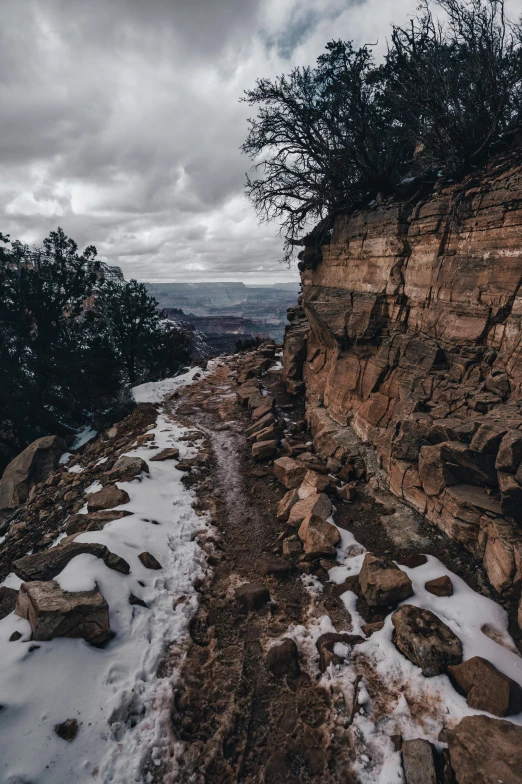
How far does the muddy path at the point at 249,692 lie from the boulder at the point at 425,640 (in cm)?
101

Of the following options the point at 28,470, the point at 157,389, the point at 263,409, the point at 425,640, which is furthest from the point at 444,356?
the point at 28,470

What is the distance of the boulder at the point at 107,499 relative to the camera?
839cm

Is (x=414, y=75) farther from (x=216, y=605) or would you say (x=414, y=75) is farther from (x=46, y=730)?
(x=46, y=730)

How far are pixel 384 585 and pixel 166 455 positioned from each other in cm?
795

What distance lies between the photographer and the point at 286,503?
8961 mm

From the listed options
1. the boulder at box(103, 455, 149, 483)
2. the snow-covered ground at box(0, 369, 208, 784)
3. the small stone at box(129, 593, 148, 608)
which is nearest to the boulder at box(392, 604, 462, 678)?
the snow-covered ground at box(0, 369, 208, 784)

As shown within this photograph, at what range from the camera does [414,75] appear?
30.8 ft

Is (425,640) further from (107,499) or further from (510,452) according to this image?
(107,499)

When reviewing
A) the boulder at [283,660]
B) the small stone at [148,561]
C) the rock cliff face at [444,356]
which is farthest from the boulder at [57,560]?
the rock cliff face at [444,356]

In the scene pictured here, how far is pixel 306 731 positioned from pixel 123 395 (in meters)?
18.2

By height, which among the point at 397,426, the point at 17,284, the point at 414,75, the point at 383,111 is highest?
the point at 383,111

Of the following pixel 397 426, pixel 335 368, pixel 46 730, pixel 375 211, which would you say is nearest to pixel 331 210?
pixel 375 211

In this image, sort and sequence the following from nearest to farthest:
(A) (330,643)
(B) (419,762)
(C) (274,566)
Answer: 1. (B) (419,762)
2. (A) (330,643)
3. (C) (274,566)

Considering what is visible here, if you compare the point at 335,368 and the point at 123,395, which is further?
the point at 123,395
